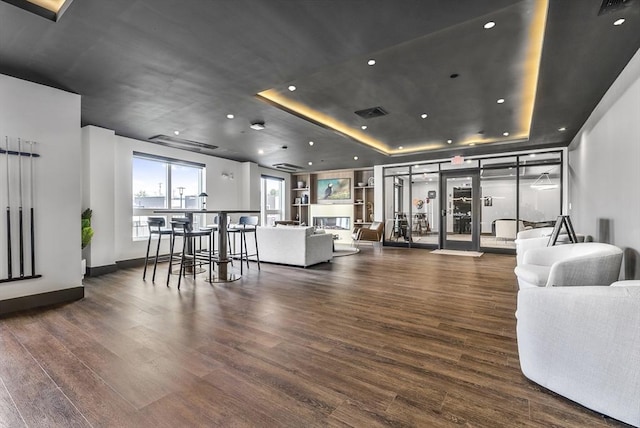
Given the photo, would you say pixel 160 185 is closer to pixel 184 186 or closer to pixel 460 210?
pixel 184 186

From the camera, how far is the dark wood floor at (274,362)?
1700 millimetres

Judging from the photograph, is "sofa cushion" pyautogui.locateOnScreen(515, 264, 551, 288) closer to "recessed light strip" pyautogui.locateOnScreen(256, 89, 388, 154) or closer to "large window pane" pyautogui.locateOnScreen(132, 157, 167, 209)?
"recessed light strip" pyautogui.locateOnScreen(256, 89, 388, 154)

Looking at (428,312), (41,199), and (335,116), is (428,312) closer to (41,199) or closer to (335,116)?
(335,116)

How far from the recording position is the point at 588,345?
1715mm

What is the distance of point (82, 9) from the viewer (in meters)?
2.42

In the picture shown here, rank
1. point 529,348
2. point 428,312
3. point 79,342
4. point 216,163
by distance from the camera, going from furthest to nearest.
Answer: point 216,163 < point 428,312 < point 79,342 < point 529,348

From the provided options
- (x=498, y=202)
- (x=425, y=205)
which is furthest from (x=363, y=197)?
(x=498, y=202)

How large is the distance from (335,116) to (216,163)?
4643 millimetres

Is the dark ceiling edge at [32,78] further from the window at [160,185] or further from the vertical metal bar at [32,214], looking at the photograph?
the window at [160,185]

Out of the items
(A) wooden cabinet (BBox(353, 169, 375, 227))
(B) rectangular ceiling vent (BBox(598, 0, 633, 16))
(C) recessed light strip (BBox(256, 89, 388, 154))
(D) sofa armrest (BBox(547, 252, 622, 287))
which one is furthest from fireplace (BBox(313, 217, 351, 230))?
(B) rectangular ceiling vent (BBox(598, 0, 633, 16))

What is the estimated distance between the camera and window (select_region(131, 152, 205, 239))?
688 centimetres

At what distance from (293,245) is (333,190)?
576cm

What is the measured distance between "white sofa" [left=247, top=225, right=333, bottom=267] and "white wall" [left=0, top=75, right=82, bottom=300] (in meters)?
3.30

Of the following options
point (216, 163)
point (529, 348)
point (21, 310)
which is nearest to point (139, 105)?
point (21, 310)
